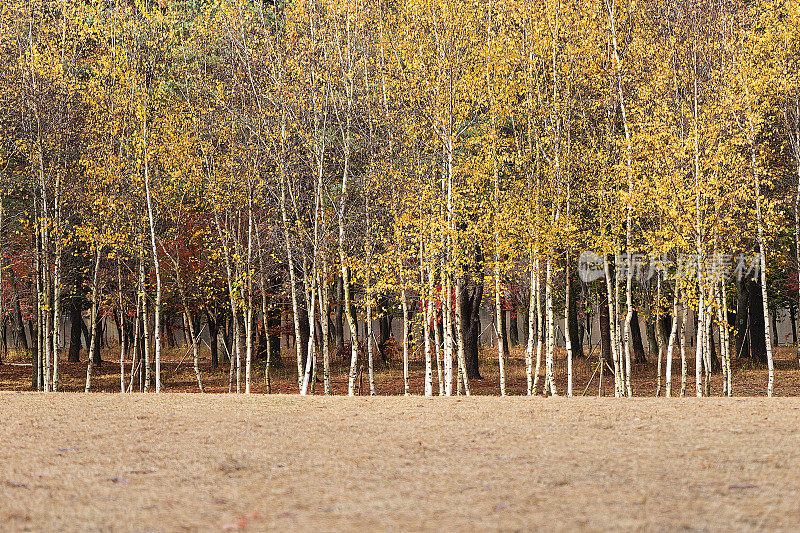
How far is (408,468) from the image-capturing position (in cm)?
812

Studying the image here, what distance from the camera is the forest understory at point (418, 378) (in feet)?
83.0

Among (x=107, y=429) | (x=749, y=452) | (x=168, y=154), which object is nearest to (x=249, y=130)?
(x=168, y=154)

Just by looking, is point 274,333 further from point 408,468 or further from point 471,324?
point 408,468

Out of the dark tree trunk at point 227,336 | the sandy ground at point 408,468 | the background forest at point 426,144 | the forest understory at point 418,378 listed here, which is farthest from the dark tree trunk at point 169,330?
the sandy ground at point 408,468

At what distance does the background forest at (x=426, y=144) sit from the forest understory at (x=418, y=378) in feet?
10.2

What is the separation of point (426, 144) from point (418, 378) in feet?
41.0

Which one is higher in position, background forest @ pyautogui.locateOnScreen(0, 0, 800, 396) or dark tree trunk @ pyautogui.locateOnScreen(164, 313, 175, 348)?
background forest @ pyautogui.locateOnScreen(0, 0, 800, 396)

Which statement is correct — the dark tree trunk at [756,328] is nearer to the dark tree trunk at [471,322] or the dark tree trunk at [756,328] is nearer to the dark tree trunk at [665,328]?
the dark tree trunk at [665,328]

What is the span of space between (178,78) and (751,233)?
645 inches

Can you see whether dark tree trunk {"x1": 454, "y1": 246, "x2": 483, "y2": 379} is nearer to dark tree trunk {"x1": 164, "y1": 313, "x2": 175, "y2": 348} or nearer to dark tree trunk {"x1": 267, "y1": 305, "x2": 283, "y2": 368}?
dark tree trunk {"x1": 267, "y1": 305, "x2": 283, "y2": 368}

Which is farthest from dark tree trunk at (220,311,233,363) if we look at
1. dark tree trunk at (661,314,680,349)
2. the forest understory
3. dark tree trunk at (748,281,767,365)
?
dark tree trunk at (748,281,767,365)

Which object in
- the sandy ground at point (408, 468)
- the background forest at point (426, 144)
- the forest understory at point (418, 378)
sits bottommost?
the forest understory at point (418, 378)

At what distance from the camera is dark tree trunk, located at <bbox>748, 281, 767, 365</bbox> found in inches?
1244

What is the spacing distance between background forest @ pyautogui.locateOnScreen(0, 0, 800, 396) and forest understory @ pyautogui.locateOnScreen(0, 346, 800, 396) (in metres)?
3.09
